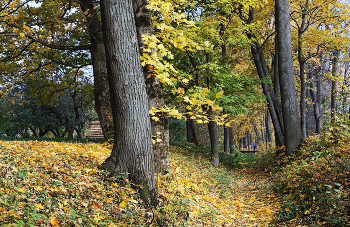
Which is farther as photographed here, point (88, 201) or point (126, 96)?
point (126, 96)

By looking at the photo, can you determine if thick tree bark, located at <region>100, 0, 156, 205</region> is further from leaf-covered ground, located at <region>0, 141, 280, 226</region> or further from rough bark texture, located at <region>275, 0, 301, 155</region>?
rough bark texture, located at <region>275, 0, 301, 155</region>

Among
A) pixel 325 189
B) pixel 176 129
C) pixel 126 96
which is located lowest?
pixel 325 189

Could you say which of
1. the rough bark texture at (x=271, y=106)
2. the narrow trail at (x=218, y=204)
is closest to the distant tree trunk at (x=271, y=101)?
the rough bark texture at (x=271, y=106)

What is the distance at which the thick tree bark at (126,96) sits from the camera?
13.2 ft

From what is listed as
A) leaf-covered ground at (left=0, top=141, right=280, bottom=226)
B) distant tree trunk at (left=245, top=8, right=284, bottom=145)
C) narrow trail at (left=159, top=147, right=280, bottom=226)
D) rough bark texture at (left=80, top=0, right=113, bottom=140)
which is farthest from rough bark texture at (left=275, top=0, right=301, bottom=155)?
rough bark texture at (left=80, top=0, right=113, bottom=140)

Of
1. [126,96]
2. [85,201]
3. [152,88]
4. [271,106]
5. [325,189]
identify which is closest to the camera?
[85,201]

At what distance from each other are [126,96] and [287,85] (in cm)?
737

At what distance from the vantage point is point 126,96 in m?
4.03

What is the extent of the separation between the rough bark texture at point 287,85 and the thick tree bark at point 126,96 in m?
6.86

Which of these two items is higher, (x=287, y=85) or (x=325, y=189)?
(x=287, y=85)

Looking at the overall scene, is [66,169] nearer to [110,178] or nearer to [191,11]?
[110,178]

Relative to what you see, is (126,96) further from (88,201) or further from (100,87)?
(100,87)

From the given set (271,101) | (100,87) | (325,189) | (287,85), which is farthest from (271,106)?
(100,87)

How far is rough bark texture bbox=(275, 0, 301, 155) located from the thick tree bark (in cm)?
686
